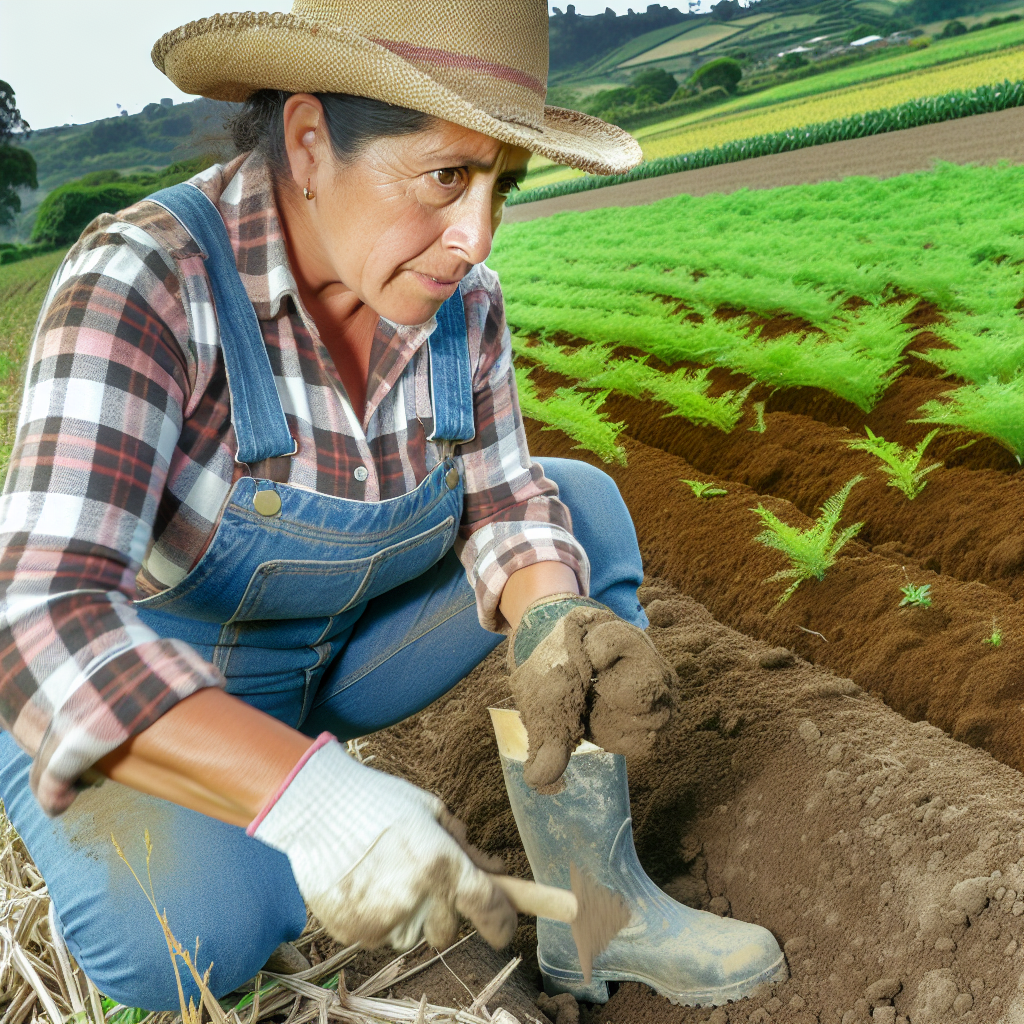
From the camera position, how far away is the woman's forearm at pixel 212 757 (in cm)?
97

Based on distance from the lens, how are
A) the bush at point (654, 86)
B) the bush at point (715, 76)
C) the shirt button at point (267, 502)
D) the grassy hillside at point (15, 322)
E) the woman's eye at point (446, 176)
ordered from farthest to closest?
the bush at point (715, 76), the bush at point (654, 86), the grassy hillside at point (15, 322), the shirt button at point (267, 502), the woman's eye at point (446, 176)

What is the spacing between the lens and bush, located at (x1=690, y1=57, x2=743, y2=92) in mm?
11945

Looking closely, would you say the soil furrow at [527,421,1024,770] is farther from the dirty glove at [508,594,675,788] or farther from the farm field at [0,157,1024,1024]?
the dirty glove at [508,594,675,788]

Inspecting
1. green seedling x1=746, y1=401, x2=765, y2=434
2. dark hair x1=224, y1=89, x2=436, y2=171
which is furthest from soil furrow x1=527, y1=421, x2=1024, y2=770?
dark hair x1=224, y1=89, x2=436, y2=171

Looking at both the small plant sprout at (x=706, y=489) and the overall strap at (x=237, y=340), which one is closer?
the overall strap at (x=237, y=340)

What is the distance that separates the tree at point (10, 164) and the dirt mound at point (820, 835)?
13.4 feet

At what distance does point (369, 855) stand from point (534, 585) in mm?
655

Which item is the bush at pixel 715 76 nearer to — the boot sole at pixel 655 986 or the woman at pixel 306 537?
the woman at pixel 306 537

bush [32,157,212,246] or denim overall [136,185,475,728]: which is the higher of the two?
bush [32,157,212,246]

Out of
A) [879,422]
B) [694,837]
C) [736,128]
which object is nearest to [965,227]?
[879,422]

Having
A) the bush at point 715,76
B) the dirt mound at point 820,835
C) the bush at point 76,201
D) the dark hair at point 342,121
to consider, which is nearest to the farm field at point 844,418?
the dirt mound at point 820,835

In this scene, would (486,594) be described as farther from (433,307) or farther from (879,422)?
(879,422)

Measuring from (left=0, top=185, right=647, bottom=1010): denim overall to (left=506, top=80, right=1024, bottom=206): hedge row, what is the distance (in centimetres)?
778

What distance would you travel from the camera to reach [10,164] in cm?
878
